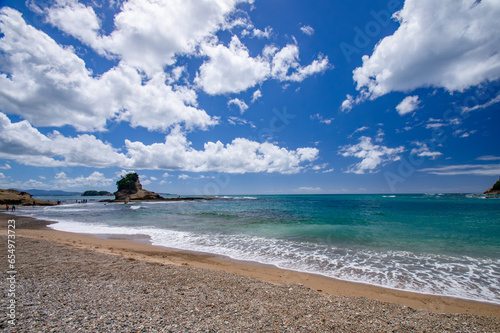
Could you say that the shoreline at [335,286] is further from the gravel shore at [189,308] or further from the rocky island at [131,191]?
the rocky island at [131,191]

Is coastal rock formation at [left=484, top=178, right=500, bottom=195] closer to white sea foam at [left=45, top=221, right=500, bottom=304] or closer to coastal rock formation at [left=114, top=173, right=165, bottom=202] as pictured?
white sea foam at [left=45, top=221, right=500, bottom=304]

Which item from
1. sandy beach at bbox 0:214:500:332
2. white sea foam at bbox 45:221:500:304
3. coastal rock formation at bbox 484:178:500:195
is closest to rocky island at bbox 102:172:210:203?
white sea foam at bbox 45:221:500:304

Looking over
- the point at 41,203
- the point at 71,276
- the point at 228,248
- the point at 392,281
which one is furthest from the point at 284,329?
the point at 41,203

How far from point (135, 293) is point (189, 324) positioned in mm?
2302

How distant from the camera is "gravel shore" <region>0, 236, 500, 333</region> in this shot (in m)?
3.96

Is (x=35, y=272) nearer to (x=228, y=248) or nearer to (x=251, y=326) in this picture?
(x=251, y=326)

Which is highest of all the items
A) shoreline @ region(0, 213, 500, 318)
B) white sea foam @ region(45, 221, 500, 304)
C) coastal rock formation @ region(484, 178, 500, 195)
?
shoreline @ region(0, 213, 500, 318)

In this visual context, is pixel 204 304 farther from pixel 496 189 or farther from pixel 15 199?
pixel 496 189

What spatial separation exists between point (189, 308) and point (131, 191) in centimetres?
10521

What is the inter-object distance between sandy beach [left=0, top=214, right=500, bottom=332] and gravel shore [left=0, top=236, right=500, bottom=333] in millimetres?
20

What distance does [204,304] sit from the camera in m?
4.86

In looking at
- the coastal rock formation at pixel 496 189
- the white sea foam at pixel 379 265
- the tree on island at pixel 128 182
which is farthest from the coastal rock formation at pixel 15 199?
the coastal rock formation at pixel 496 189

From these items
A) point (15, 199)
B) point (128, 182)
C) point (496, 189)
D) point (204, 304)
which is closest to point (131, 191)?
point (128, 182)

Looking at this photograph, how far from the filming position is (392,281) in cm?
774
